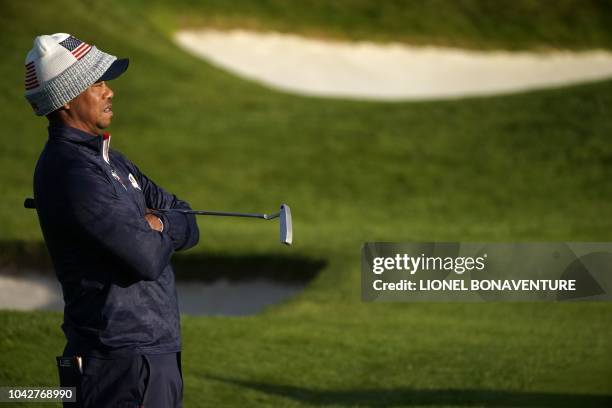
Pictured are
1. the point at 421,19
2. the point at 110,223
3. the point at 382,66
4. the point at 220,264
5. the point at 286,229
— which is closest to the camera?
the point at 110,223

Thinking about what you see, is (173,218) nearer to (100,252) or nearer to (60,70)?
(100,252)


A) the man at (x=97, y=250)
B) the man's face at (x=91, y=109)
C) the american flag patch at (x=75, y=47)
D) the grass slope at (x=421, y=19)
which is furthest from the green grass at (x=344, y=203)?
the american flag patch at (x=75, y=47)

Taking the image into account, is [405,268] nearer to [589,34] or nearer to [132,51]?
[132,51]

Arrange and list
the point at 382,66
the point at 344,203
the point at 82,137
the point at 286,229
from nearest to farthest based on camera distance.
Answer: the point at 82,137 < the point at 286,229 < the point at 344,203 < the point at 382,66

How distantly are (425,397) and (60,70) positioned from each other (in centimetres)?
636

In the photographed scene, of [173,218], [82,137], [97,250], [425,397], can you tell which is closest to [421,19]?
[425,397]

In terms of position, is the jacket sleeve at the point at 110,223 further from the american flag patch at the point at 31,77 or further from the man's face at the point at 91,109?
the american flag patch at the point at 31,77

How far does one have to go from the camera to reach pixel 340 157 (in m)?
25.5

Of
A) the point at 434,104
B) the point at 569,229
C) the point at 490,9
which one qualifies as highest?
the point at 490,9

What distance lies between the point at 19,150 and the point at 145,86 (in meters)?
6.09

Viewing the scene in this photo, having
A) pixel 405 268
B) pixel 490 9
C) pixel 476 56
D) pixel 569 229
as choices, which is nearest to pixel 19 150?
pixel 569 229

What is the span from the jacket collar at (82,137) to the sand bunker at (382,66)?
110 feet

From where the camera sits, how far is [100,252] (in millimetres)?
4355

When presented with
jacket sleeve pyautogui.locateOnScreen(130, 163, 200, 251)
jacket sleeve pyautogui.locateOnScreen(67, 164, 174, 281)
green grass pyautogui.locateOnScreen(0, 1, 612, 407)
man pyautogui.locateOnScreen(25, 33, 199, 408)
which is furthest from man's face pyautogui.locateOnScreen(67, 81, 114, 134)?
green grass pyautogui.locateOnScreen(0, 1, 612, 407)
